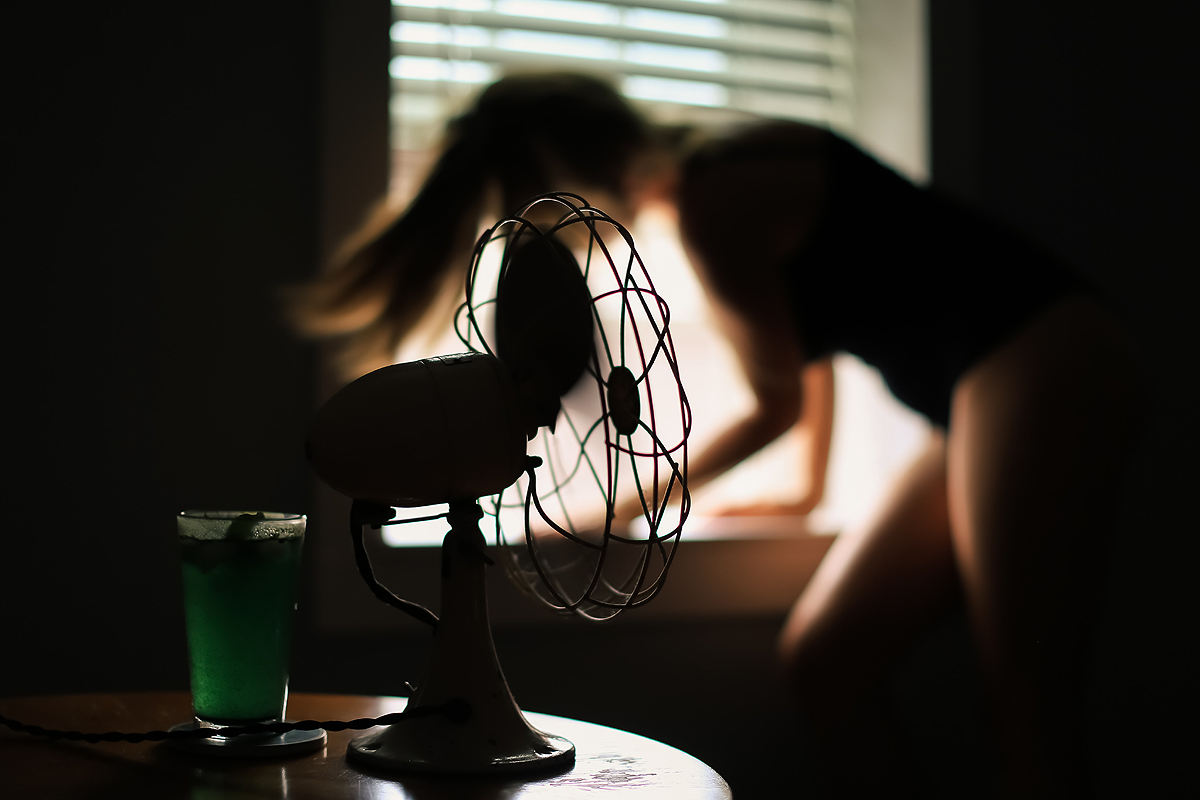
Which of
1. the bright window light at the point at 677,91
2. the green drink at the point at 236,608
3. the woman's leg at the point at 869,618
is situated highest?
the bright window light at the point at 677,91

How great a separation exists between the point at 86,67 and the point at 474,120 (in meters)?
0.53

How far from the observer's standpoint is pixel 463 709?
2.13 ft

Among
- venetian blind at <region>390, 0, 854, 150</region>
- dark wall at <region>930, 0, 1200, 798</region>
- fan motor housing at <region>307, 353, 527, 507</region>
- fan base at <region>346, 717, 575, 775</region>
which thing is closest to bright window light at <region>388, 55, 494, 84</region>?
venetian blind at <region>390, 0, 854, 150</region>

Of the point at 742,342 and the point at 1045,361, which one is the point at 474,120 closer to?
the point at 742,342

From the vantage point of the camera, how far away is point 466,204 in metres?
1.25

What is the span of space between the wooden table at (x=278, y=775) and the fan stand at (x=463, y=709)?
1 cm

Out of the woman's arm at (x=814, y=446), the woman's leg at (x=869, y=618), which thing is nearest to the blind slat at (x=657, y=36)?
the woman's arm at (x=814, y=446)

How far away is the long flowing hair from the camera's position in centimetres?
125

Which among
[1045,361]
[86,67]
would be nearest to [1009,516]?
[1045,361]

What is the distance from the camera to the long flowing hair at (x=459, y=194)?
1.25m

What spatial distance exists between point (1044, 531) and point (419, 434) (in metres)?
0.87

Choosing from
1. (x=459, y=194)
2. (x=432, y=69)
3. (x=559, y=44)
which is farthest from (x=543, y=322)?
(x=559, y=44)

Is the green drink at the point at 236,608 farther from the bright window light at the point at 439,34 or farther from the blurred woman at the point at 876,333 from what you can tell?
the bright window light at the point at 439,34

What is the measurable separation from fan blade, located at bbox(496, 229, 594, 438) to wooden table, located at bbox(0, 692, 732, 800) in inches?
9.4
